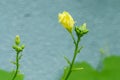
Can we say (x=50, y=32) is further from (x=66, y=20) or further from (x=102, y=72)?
(x=66, y=20)

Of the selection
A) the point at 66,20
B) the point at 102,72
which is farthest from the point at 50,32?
the point at 66,20

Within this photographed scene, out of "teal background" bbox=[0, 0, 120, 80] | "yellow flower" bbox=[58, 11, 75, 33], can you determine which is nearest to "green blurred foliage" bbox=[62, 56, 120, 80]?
"teal background" bbox=[0, 0, 120, 80]

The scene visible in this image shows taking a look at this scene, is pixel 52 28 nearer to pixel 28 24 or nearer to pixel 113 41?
pixel 28 24

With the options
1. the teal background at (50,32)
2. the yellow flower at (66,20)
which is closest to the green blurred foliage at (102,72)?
the teal background at (50,32)

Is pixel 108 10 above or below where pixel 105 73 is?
above

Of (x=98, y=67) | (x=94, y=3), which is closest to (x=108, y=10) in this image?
(x=94, y=3)

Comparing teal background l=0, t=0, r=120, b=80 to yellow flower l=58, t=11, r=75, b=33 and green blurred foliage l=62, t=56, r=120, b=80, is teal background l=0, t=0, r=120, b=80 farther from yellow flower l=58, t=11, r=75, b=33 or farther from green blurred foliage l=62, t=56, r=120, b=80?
yellow flower l=58, t=11, r=75, b=33
